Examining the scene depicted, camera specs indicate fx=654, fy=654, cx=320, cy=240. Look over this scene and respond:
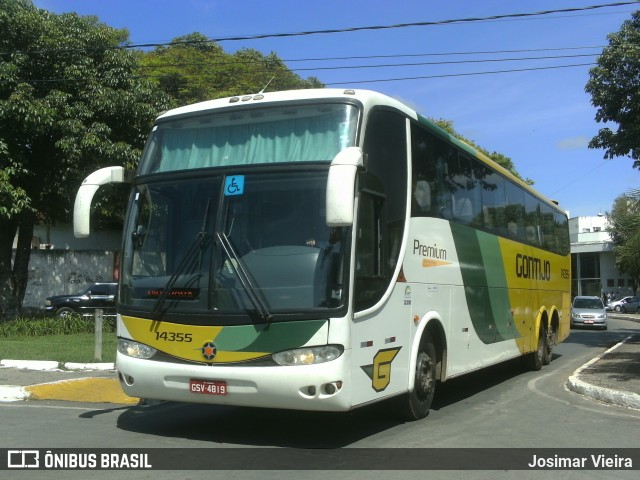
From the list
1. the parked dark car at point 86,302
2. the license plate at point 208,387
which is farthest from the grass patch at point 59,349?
the parked dark car at point 86,302

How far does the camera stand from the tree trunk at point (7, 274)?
2009 cm

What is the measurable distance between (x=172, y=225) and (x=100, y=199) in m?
12.4

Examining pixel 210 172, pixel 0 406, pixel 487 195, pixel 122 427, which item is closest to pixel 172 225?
pixel 210 172

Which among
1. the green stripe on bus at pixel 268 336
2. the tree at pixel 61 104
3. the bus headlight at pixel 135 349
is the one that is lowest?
the bus headlight at pixel 135 349

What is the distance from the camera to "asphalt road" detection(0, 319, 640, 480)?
6.30 m

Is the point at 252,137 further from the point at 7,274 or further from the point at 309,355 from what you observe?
the point at 7,274

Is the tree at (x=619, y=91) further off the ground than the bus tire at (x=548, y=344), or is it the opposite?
the tree at (x=619, y=91)

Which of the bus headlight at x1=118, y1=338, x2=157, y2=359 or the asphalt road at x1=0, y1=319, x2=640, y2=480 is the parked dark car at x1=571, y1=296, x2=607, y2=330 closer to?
the asphalt road at x1=0, y1=319, x2=640, y2=480

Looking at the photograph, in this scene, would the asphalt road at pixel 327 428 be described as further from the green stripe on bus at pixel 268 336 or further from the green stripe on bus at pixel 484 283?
the green stripe on bus at pixel 484 283

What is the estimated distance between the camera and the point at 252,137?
6805mm

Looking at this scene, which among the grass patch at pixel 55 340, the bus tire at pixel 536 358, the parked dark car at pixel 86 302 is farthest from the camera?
the parked dark car at pixel 86 302

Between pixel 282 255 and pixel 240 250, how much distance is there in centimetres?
43

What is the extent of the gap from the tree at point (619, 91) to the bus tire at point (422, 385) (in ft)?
39.1

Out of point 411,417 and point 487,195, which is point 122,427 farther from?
point 487,195
